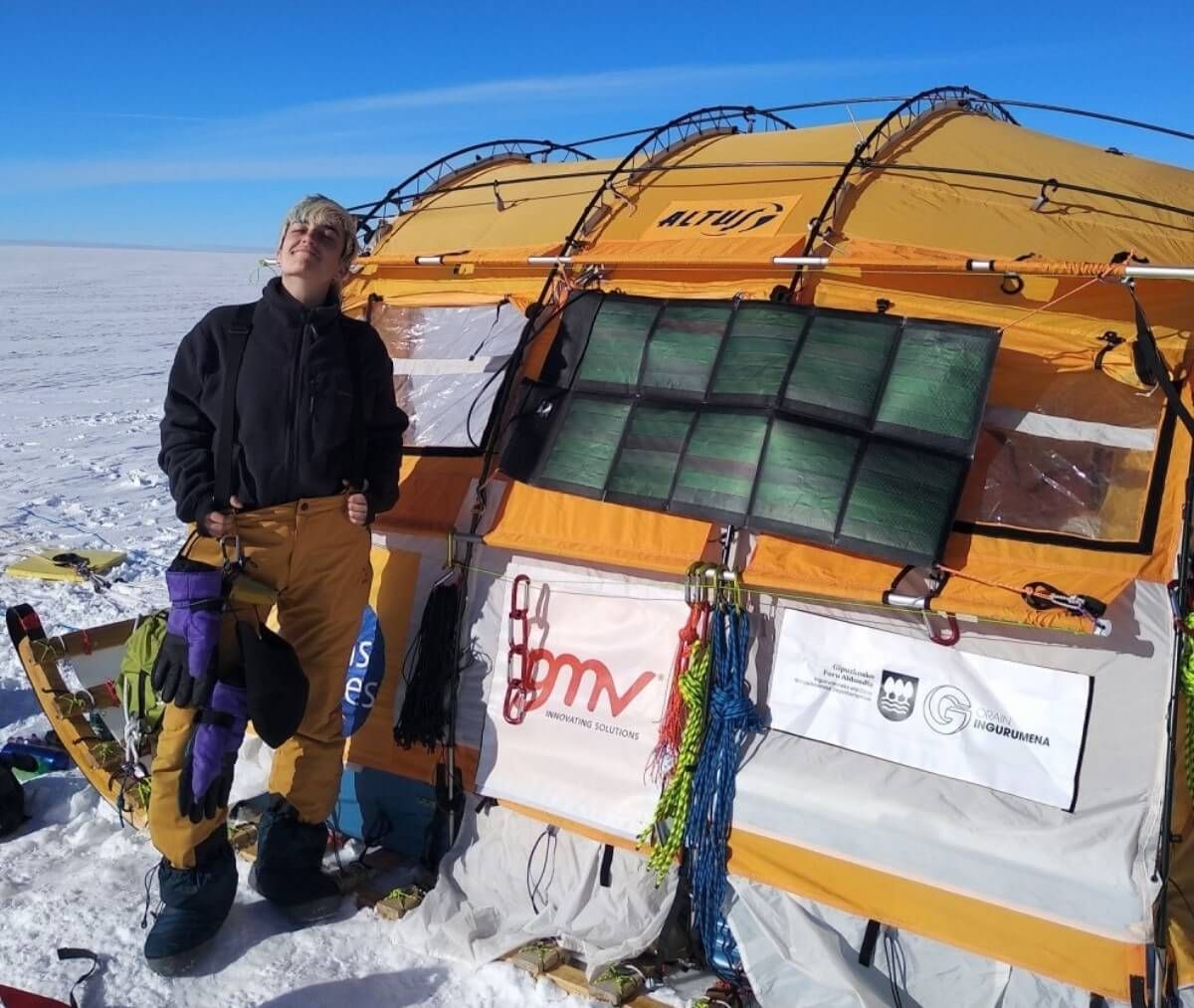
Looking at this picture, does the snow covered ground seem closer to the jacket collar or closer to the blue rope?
the blue rope

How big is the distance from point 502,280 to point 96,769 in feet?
8.98

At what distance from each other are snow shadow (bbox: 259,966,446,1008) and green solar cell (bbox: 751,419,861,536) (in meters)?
1.94

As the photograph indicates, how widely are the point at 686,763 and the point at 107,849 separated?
246 cm

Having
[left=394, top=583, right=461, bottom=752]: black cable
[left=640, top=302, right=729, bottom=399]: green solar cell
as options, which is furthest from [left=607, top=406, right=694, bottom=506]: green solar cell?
[left=394, top=583, right=461, bottom=752]: black cable

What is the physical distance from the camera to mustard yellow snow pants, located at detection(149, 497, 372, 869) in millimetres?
3471

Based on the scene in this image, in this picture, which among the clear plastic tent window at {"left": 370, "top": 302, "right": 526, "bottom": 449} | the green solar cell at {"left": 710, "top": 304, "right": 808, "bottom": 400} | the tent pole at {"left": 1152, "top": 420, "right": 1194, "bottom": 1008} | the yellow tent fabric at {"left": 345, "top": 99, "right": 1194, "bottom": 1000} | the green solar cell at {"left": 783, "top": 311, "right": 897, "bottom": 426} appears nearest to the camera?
the tent pole at {"left": 1152, "top": 420, "right": 1194, "bottom": 1008}

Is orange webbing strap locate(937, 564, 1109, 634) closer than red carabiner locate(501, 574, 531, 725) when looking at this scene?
Yes

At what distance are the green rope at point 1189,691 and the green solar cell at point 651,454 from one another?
163 centimetres

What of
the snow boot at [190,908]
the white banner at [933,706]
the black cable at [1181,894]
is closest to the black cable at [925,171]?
the white banner at [933,706]

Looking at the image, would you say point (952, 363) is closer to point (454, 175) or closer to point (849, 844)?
point (849, 844)

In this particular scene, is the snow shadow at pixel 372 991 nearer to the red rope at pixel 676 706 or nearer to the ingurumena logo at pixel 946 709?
the red rope at pixel 676 706

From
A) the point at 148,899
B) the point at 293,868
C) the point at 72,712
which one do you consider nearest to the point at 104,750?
the point at 72,712

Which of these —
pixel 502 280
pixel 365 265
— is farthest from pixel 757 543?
pixel 365 265

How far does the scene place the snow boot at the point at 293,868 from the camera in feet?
12.3
